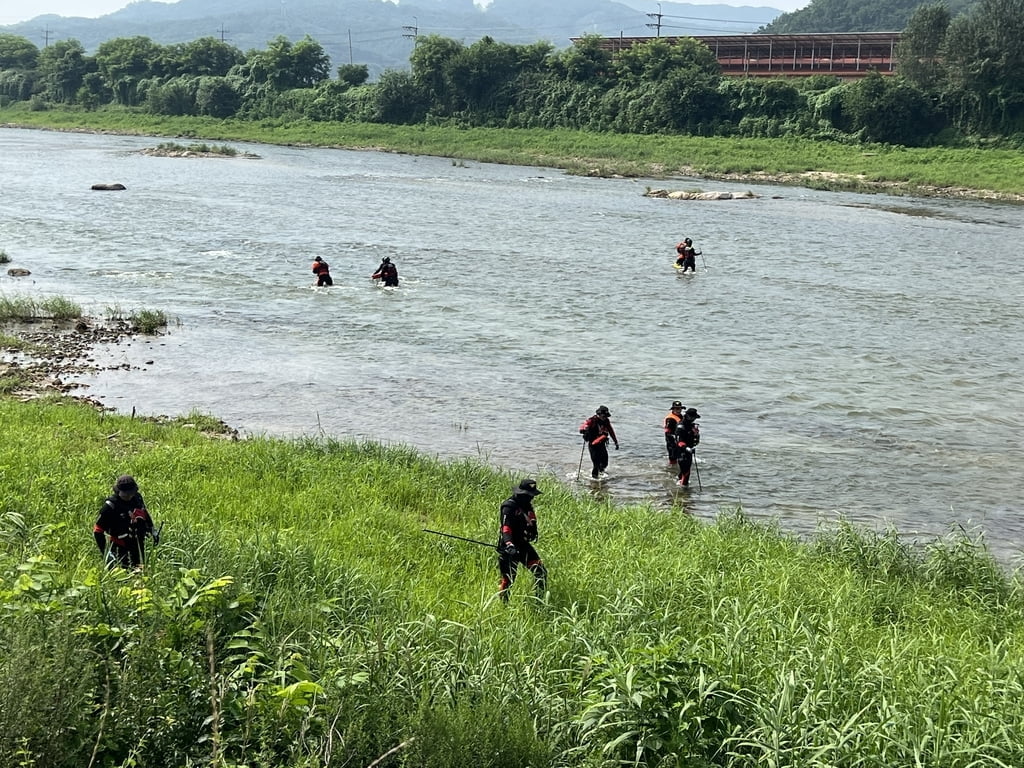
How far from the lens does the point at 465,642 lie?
27.5 ft

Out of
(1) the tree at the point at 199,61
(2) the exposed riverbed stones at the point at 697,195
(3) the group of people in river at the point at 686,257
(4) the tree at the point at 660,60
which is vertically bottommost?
(3) the group of people in river at the point at 686,257

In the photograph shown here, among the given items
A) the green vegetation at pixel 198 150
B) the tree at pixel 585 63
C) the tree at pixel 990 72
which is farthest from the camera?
the tree at pixel 585 63

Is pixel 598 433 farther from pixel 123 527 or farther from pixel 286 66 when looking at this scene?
pixel 286 66

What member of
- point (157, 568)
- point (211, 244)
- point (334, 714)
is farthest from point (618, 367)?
point (211, 244)

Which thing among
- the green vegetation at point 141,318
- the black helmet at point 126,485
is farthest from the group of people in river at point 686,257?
the black helmet at point 126,485

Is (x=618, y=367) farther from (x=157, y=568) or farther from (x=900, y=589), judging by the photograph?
(x=157, y=568)

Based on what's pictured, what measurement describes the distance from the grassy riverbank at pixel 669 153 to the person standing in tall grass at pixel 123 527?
60.9 m

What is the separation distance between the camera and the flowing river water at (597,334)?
1766 centimetres

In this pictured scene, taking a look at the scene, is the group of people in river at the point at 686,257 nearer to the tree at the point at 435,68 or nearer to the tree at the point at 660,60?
the tree at the point at 660,60

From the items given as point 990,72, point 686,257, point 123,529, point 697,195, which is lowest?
point 123,529

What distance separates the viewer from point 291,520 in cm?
1234

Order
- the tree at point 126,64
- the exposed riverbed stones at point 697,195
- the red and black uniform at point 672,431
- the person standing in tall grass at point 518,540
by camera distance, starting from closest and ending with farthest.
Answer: the person standing in tall grass at point 518,540, the red and black uniform at point 672,431, the exposed riverbed stones at point 697,195, the tree at point 126,64

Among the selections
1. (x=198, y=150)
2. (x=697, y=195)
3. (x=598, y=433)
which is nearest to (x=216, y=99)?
(x=198, y=150)

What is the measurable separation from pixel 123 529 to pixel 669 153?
7377 cm
